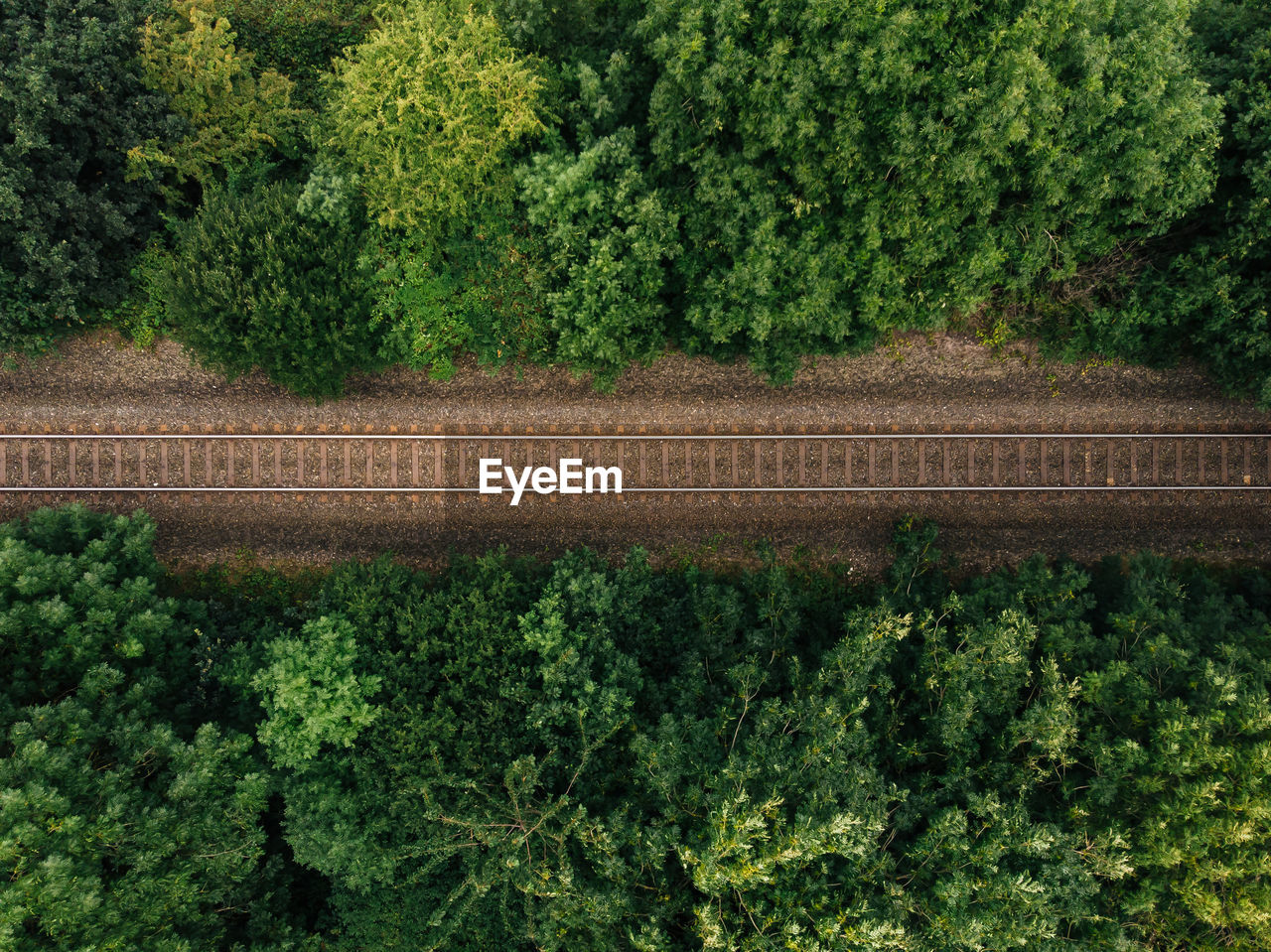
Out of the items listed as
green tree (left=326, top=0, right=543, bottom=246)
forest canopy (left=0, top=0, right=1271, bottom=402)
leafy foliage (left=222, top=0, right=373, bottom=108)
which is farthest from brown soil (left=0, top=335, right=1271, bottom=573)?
leafy foliage (left=222, top=0, right=373, bottom=108)

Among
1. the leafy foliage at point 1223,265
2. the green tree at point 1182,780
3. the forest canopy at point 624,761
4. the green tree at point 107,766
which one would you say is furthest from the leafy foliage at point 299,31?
the green tree at point 1182,780

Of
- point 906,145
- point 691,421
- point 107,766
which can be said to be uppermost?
point 906,145

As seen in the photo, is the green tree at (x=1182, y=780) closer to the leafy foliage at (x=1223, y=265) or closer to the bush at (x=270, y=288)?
the leafy foliage at (x=1223, y=265)

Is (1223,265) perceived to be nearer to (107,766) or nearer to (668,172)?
(668,172)

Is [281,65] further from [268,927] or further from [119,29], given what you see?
[268,927]

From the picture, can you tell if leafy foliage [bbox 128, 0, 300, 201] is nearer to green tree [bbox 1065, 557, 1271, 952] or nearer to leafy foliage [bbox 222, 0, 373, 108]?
leafy foliage [bbox 222, 0, 373, 108]

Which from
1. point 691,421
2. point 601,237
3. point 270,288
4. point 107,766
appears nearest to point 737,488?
point 691,421

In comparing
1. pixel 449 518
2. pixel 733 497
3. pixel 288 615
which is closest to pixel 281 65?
pixel 449 518
